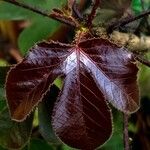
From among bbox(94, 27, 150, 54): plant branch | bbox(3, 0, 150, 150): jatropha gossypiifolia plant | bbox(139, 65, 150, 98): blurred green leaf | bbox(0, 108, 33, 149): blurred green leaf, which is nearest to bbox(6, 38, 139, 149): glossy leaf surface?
bbox(3, 0, 150, 150): jatropha gossypiifolia plant

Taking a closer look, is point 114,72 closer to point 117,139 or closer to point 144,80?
point 117,139

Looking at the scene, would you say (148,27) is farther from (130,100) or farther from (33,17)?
(130,100)

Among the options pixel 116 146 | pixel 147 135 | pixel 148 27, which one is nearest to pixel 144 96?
pixel 147 135

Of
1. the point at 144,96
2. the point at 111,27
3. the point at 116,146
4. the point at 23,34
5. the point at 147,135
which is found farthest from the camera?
the point at 147,135

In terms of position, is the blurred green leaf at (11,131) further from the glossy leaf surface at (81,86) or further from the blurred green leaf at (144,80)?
the blurred green leaf at (144,80)

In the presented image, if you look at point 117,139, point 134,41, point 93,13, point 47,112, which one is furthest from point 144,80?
point 93,13

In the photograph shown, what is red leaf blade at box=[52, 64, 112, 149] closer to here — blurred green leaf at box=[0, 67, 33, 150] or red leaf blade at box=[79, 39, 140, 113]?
red leaf blade at box=[79, 39, 140, 113]

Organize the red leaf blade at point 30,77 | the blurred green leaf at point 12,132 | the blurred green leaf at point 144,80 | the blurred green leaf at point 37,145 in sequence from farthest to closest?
the blurred green leaf at point 144,80 < the blurred green leaf at point 37,145 < the blurred green leaf at point 12,132 < the red leaf blade at point 30,77

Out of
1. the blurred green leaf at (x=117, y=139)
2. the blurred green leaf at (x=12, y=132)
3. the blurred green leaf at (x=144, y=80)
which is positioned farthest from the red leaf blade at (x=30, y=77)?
the blurred green leaf at (x=144, y=80)
